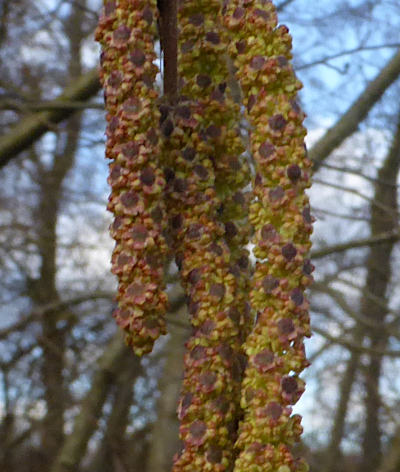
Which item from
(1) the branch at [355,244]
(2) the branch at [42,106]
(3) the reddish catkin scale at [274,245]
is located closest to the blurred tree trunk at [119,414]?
(1) the branch at [355,244]

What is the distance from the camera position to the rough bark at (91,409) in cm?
319

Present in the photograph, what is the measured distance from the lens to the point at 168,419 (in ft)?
12.6

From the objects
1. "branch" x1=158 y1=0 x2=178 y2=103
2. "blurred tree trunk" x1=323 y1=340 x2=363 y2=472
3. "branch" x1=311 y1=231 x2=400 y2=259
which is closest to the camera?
"branch" x1=158 y1=0 x2=178 y2=103

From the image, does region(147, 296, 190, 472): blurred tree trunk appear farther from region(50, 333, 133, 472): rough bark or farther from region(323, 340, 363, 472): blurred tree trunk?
region(323, 340, 363, 472): blurred tree trunk

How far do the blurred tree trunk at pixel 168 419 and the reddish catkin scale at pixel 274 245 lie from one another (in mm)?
2880

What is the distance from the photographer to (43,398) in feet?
14.7

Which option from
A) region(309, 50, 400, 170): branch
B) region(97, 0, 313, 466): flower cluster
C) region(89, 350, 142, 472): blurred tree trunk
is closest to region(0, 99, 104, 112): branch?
region(309, 50, 400, 170): branch

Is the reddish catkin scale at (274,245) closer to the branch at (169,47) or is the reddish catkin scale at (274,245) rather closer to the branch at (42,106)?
the branch at (169,47)

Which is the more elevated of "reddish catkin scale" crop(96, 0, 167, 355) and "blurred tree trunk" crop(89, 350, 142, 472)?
"blurred tree trunk" crop(89, 350, 142, 472)

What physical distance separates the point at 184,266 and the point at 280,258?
A: 5.2 inches

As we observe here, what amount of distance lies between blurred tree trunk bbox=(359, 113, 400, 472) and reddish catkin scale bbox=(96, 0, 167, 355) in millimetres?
1656

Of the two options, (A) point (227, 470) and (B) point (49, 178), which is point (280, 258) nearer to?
(A) point (227, 470)

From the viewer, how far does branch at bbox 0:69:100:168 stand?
2756mm

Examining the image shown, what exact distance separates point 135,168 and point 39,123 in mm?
2108
